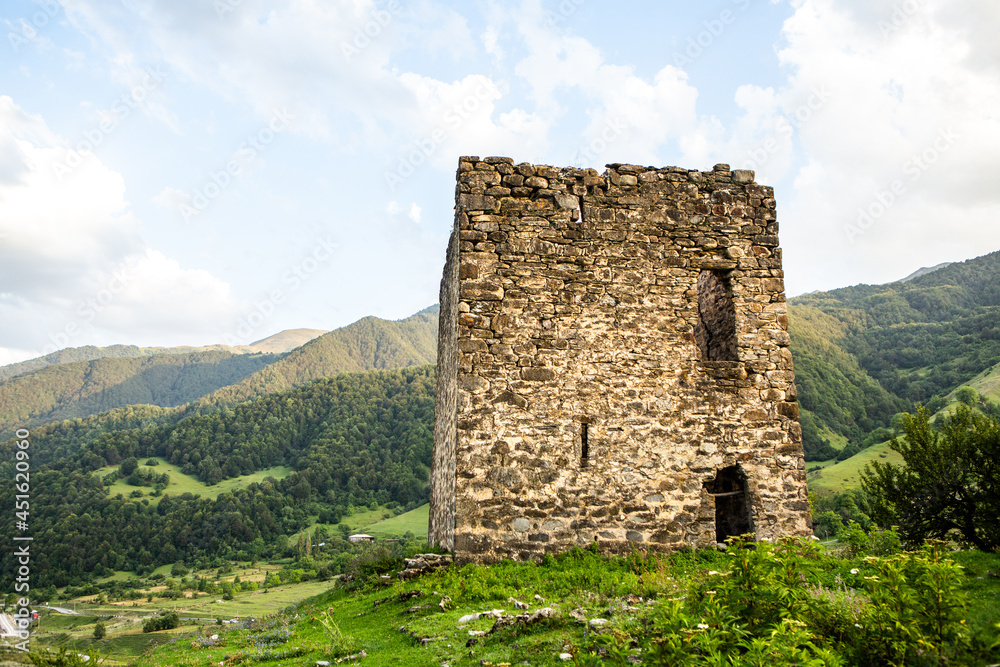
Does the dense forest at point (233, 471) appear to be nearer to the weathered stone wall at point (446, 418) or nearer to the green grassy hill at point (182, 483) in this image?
the green grassy hill at point (182, 483)

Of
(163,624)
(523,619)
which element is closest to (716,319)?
(523,619)

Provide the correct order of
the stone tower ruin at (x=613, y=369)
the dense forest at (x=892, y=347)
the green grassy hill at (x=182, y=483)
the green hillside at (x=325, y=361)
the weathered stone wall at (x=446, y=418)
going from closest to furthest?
the stone tower ruin at (x=613, y=369) → the weathered stone wall at (x=446, y=418) → the dense forest at (x=892, y=347) → the green grassy hill at (x=182, y=483) → the green hillside at (x=325, y=361)

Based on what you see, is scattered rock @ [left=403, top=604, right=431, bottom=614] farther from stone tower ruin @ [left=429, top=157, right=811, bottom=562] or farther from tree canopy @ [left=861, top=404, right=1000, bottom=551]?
tree canopy @ [left=861, top=404, right=1000, bottom=551]

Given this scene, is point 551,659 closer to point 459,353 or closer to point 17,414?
point 459,353

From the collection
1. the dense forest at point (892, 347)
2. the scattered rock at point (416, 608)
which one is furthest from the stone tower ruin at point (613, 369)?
the dense forest at point (892, 347)

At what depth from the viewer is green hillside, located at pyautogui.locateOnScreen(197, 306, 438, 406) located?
13375cm

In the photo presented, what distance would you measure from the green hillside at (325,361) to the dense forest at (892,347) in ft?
323

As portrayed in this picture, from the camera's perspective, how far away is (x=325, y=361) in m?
165

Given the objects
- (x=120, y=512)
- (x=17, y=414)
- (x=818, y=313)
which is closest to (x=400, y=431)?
(x=120, y=512)

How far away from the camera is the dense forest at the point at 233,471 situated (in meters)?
62.8

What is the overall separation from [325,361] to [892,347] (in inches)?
5437

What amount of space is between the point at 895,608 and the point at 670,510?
501 centimetres

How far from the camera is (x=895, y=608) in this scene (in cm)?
352

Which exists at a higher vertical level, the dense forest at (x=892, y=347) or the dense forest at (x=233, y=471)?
the dense forest at (x=892, y=347)
